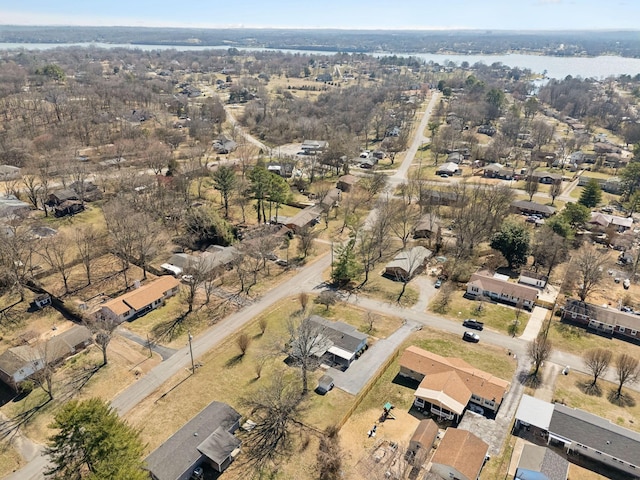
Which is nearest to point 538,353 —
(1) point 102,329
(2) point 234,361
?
(2) point 234,361

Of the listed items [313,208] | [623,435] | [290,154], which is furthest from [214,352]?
[290,154]

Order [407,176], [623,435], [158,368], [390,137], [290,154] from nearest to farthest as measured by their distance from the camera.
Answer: [623,435] → [158,368] → [407,176] → [290,154] → [390,137]

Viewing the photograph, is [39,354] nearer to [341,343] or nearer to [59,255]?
[59,255]

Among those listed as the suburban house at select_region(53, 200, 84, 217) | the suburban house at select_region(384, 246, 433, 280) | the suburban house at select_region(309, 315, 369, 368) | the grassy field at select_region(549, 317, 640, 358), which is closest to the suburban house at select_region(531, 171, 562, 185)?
the suburban house at select_region(384, 246, 433, 280)

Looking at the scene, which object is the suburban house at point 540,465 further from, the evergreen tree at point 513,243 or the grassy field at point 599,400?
the evergreen tree at point 513,243

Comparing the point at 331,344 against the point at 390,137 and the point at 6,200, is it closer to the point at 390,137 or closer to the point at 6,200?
the point at 6,200
